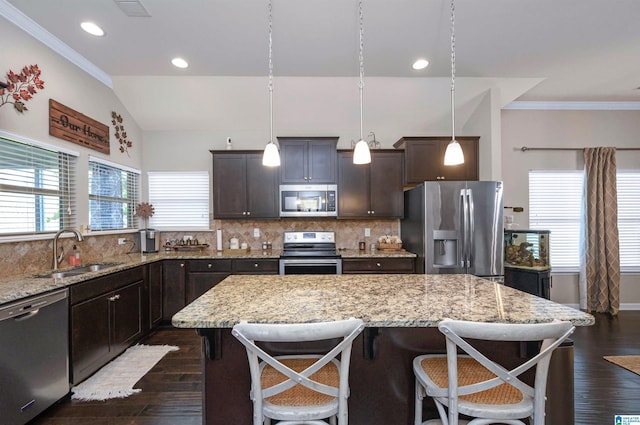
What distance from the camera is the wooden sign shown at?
9.32ft

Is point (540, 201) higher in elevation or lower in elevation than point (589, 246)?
higher

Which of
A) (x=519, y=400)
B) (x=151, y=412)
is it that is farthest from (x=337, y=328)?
(x=151, y=412)

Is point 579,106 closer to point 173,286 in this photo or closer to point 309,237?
point 309,237

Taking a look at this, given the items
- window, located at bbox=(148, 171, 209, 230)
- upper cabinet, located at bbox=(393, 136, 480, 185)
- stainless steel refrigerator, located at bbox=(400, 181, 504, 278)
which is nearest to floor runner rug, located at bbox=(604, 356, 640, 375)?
stainless steel refrigerator, located at bbox=(400, 181, 504, 278)

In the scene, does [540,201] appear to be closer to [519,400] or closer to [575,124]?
[575,124]

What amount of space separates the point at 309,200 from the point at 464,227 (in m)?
2.00

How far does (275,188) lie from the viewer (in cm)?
409

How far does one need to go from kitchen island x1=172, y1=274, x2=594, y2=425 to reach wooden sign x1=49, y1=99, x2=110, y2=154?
2.62 meters

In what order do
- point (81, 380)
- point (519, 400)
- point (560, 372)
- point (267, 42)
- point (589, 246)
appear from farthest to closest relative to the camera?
point (589, 246)
point (267, 42)
point (81, 380)
point (560, 372)
point (519, 400)

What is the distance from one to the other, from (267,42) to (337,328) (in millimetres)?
2893

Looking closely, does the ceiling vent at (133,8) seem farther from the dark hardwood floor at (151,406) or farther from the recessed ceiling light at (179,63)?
the dark hardwood floor at (151,406)

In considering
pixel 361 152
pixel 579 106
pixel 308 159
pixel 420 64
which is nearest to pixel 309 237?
pixel 308 159

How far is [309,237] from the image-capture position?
4.29 metres

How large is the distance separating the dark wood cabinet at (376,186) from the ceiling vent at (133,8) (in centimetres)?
256
